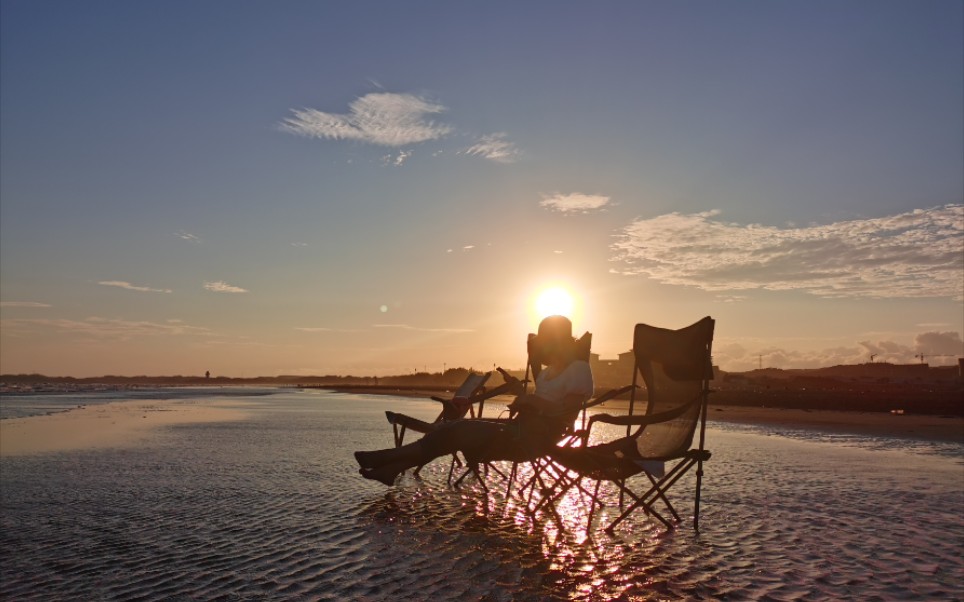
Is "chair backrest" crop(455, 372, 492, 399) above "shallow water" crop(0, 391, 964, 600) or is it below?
above

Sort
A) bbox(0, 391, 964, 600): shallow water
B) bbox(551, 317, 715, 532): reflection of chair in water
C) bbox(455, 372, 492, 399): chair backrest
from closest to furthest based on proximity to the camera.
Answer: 1. bbox(0, 391, 964, 600): shallow water
2. bbox(551, 317, 715, 532): reflection of chair in water
3. bbox(455, 372, 492, 399): chair backrest

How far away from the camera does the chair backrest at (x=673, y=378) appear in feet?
21.6

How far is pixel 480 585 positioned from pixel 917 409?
35.1 m

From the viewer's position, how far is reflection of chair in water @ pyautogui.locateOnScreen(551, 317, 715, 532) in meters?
6.48

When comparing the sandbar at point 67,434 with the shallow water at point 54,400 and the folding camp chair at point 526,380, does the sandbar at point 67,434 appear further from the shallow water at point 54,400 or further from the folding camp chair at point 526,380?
the folding camp chair at point 526,380

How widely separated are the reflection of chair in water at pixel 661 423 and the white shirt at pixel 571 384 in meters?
0.50

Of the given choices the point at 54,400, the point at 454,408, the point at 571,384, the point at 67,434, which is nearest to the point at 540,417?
the point at 571,384

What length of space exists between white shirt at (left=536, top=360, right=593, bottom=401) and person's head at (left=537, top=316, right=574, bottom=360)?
0.19m

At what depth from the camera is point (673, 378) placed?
6.93 m

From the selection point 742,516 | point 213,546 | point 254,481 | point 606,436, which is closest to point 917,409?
point 606,436

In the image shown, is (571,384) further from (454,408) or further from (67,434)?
(67,434)

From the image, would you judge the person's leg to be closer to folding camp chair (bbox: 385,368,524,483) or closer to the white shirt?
folding camp chair (bbox: 385,368,524,483)

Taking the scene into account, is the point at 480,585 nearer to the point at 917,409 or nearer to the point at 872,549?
the point at 872,549

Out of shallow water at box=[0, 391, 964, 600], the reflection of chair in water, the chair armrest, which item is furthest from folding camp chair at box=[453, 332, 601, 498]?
shallow water at box=[0, 391, 964, 600]
